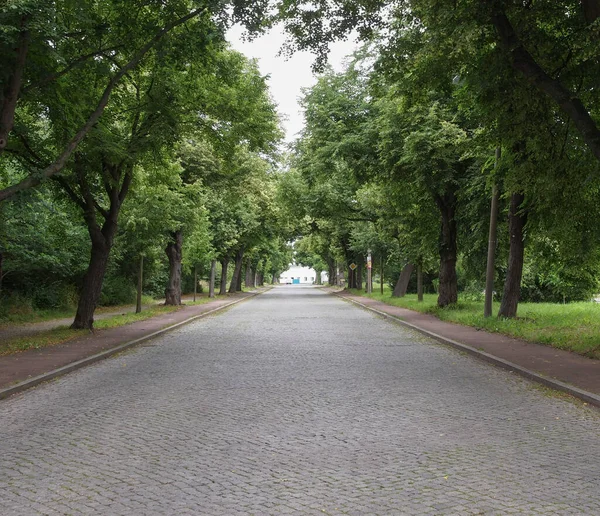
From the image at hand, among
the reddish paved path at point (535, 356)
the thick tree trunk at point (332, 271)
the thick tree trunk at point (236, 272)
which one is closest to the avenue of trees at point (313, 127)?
the reddish paved path at point (535, 356)

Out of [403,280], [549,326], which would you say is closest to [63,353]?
[549,326]

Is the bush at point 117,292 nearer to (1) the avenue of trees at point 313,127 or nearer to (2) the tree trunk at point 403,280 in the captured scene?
(1) the avenue of trees at point 313,127

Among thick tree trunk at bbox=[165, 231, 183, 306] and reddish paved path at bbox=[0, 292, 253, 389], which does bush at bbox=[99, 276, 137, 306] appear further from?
reddish paved path at bbox=[0, 292, 253, 389]

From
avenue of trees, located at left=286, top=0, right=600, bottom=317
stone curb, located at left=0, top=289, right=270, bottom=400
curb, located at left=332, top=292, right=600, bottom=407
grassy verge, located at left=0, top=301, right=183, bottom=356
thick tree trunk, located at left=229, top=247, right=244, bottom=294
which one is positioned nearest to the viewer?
curb, located at left=332, top=292, right=600, bottom=407

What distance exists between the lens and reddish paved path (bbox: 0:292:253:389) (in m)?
9.73

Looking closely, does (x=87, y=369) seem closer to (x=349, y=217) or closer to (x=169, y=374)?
(x=169, y=374)

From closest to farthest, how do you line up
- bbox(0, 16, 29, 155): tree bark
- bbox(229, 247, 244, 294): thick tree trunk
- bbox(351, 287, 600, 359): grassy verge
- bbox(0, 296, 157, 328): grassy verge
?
bbox(0, 16, 29, 155): tree bark < bbox(351, 287, 600, 359): grassy verge < bbox(0, 296, 157, 328): grassy verge < bbox(229, 247, 244, 294): thick tree trunk

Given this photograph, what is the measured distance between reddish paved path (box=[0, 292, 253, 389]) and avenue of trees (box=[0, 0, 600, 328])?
1.51m

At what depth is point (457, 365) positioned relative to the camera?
11297 mm

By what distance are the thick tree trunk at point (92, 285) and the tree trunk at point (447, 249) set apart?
482 inches

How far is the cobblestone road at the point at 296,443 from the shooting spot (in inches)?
169

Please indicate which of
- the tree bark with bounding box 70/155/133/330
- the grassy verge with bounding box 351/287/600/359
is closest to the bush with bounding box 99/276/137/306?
the tree bark with bounding box 70/155/133/330

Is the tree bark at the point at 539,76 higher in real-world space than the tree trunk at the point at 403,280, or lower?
higher

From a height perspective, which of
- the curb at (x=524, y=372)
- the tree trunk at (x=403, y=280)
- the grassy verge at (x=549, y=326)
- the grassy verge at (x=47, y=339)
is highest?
the tree trunk at (x=403, y=280)
